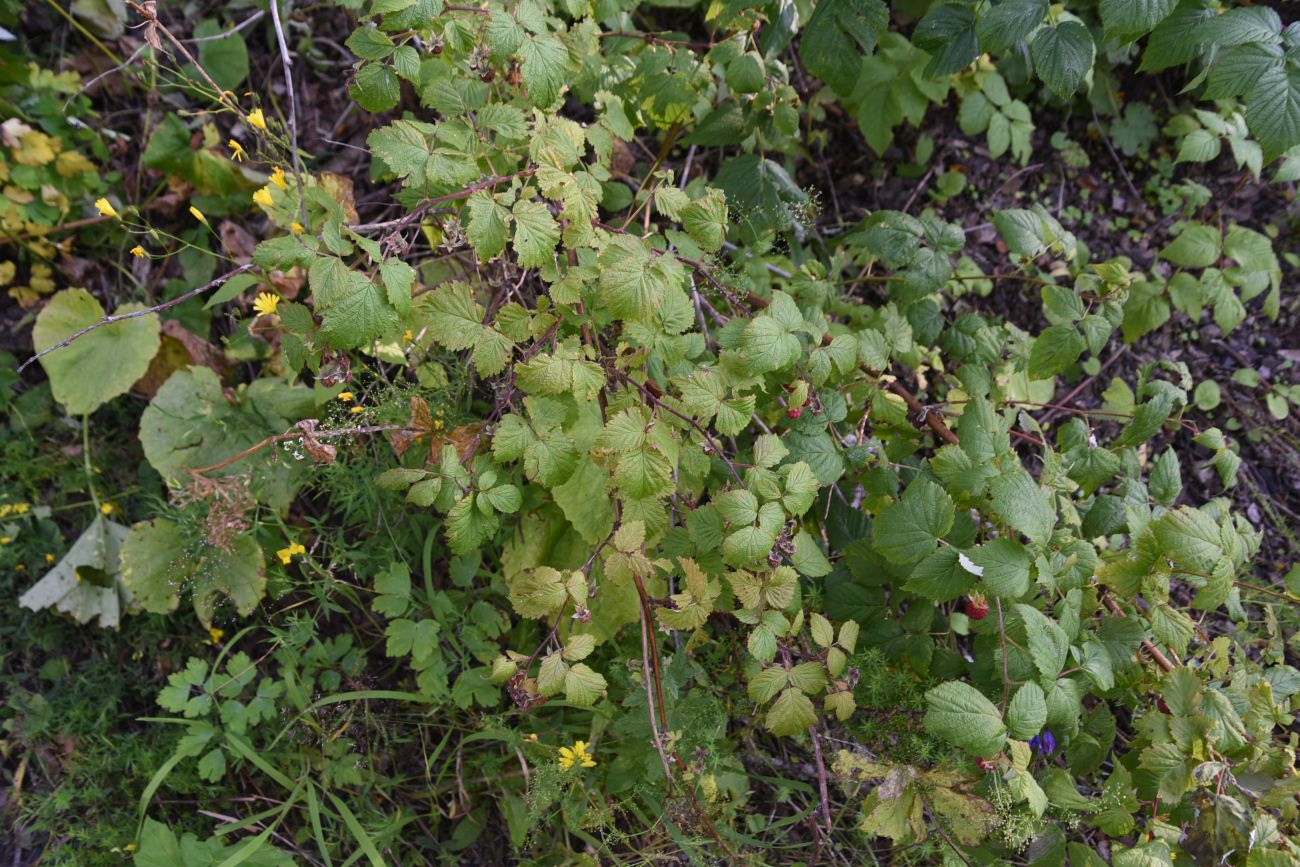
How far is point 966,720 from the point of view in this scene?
143cm

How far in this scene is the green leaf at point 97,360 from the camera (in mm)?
2561

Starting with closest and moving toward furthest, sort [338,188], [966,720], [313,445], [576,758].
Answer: [966,720]
[313,445]
[576,758]
[338,188]

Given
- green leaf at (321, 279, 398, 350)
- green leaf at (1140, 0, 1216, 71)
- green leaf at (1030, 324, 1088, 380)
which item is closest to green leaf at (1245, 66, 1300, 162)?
green leaf at (1140, 0, 1216, 71)

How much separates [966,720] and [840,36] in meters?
1.61

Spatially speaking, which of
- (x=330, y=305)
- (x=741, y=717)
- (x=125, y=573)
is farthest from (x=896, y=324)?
(x=125, y=573)

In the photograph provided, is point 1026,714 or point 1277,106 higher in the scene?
point 1277,106

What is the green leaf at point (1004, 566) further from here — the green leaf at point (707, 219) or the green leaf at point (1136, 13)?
the green leaf at point (1136, 13)

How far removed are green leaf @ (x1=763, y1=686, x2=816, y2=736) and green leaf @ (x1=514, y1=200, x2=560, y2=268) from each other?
995 millimetres

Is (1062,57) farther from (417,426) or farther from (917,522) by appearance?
(417,426)

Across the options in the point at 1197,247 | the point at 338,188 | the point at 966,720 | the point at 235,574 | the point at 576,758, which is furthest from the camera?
the point at 338,188

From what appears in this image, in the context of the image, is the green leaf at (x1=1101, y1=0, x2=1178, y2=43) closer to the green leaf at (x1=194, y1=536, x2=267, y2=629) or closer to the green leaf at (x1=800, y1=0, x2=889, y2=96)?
the green leaf at (x1=800, y1=0, x2=889, y2=96)

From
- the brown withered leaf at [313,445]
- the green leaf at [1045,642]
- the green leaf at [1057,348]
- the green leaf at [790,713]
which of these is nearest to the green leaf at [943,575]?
the green leaf at [1045,642]

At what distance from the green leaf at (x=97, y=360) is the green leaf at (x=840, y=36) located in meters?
2.12

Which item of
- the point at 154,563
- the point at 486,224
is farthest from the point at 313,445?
the point at 154,563
